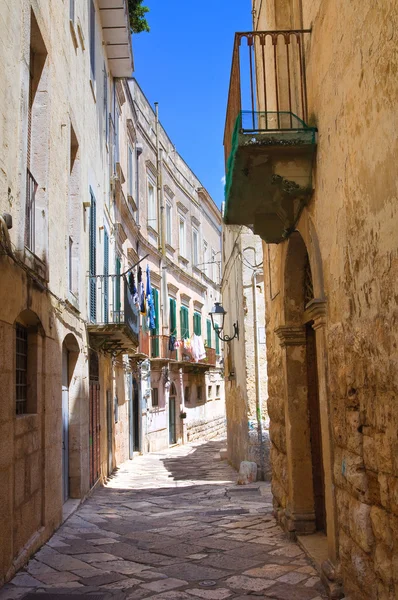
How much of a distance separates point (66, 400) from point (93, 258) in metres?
3.30

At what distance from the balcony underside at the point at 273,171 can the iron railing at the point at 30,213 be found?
91.0 inches

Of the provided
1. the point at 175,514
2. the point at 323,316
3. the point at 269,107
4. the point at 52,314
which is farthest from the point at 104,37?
the point at 323,316

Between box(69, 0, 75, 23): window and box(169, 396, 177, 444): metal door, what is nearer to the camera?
box(69, 0, 75, 23): window

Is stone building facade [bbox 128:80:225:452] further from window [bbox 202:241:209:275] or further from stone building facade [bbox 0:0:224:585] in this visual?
stone building facade [bbox 0:0:224:585]

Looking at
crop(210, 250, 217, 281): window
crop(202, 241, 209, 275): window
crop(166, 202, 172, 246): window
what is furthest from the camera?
crop(210, 250, 217, 281): window

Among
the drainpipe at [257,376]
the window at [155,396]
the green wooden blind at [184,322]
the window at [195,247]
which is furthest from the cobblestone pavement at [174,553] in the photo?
the window at [195,247]

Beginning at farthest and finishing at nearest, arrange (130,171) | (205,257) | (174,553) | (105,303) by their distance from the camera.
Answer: (205,257) < (130,171) < (105,303) < (174,553)

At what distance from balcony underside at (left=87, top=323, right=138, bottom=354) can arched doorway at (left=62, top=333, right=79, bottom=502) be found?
1477 millimetres

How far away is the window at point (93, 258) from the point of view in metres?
12.2

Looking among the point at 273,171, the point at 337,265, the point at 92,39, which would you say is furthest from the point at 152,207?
the point at 337,265

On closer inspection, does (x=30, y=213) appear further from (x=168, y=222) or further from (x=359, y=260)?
(x=168, y=222)

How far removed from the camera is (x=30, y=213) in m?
7.58

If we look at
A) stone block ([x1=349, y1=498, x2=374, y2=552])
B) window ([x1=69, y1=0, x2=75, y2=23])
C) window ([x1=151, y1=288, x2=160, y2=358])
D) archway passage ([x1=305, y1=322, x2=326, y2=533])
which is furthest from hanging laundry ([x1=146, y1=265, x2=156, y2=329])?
stone block ([x1=349, y1=498, x2=374, y2=552])

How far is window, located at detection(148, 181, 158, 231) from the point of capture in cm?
2466
